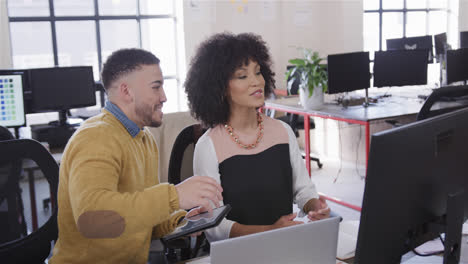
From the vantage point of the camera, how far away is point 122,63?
153 cm

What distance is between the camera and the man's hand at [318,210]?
1.63m

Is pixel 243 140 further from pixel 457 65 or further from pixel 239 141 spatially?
pixel 457 65

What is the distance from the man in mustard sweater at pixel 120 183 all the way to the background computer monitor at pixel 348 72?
2.58 metres

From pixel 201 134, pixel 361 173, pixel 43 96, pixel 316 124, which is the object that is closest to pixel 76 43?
pixel 43 96

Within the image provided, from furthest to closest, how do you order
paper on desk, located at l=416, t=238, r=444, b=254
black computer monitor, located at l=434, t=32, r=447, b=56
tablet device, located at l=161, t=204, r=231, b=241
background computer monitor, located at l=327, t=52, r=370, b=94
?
black computer monitor, located at l=434, t=32, r=447, b=56, background computer monitor, located at l=327, t=52, r=370, b=94, paper on desk, located at l=416, t=238, r=444, b=254, tablet device, located at l=161, t=204, r=231, b=241

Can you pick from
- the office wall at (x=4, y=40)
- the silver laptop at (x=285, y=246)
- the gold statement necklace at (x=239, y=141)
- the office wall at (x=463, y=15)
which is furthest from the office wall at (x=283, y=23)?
the silver laptop at (x=285, y=246)

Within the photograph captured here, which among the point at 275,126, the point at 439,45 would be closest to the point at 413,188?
the point at 275,126

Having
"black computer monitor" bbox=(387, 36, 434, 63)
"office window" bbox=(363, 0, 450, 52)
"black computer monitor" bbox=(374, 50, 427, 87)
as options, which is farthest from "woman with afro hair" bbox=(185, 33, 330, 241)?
"office window" bbox=(363, 0, 450, 52)

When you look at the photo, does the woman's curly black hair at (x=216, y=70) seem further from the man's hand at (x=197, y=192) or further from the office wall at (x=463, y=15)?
the office wall at (x=463, y=15)

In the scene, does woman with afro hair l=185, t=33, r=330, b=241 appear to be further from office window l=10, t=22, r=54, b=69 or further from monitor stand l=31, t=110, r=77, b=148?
office window l=10, t=22, r=54, b=69

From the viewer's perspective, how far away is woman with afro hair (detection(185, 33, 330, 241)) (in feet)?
5.92

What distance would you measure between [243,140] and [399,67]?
299 centimetres

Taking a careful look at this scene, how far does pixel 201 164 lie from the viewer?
1.82 m

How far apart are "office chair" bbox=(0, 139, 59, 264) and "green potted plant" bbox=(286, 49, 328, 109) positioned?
9.06 feet
